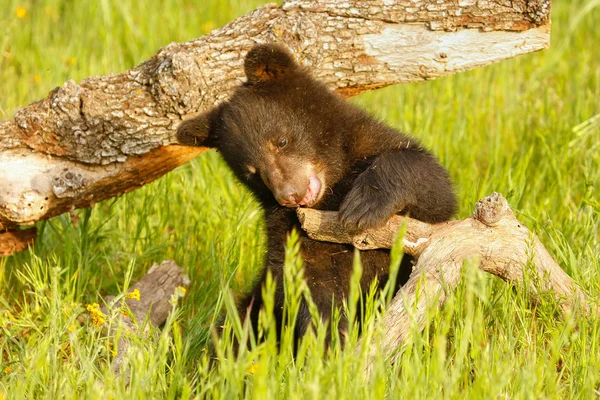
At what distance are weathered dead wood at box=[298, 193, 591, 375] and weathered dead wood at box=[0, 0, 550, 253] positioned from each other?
1073 mm

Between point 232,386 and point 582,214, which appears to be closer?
point 232,386

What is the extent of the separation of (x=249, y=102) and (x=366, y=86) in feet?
2.63

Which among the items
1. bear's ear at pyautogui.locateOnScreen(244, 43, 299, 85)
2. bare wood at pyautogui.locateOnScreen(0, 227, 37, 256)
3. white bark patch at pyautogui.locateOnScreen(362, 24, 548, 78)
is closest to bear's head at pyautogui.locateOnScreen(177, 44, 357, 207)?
bear's ear at pyautogui.locateOnScreen(244, 43, 299, 85)

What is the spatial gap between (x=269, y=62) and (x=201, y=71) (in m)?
0.40

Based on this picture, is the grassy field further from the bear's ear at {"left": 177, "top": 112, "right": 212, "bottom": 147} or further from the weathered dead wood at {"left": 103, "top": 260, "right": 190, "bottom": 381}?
the bear's ear at {"left": 177, "top": 112, "right": 212, "bottom": 147}

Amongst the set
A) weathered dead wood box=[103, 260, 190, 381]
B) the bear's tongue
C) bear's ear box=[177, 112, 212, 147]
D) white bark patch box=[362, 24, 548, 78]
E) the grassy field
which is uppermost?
white bark patch box=[362, 24, 548, 78]

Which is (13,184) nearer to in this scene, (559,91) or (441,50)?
(441,50)

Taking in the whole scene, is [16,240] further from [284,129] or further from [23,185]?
[284,129]

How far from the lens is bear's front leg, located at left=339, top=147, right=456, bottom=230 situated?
387cm

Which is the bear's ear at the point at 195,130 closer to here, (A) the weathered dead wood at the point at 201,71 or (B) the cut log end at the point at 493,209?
(A) the weathered dead wood at the point at 201,71

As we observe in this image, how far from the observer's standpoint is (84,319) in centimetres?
482

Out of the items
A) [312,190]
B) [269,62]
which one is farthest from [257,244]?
[269,62]

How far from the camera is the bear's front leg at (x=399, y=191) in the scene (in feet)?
12.7

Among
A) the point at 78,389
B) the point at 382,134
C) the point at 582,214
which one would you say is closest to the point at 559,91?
the point at 582,214
